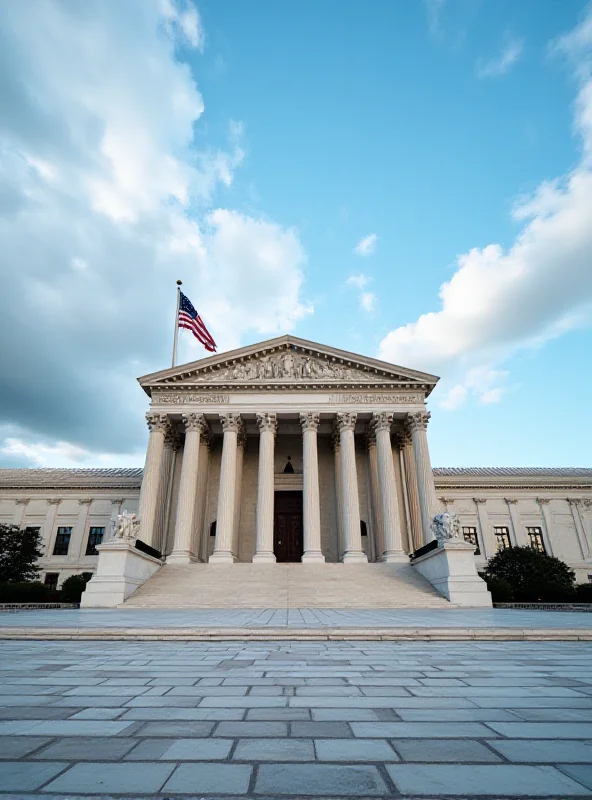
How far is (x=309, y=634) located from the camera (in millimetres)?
9172

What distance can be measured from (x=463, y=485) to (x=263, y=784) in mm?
40993

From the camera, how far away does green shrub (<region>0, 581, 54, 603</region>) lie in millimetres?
23750

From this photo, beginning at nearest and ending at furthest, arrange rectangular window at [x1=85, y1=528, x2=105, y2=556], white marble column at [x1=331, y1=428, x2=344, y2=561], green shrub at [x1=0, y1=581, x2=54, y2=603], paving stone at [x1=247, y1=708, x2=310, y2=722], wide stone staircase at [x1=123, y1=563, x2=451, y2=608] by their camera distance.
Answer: paving stone at [x1=247, y1=708, x2=310, y2=722] → wide stone staircase at [x1=123, y1=563, x2=451, y2=608] → green shrub at [x1=0, y1=581, x2=54, y2=603] → white marble column at [x1=331, y1=428, x2=344, y2=561] → rectangular window at [x1=85, y1=528, x2=105, y2=556]

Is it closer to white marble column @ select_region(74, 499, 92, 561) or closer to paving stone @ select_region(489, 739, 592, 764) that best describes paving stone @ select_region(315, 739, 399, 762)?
paving stone @ select_region(489, 739, 592, 764)

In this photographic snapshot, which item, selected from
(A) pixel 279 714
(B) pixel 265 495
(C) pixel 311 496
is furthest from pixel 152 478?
→ (A) pixel 279 714

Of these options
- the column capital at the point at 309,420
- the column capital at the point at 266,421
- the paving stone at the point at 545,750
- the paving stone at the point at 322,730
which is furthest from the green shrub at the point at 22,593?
the paving stone at the point at 545,750

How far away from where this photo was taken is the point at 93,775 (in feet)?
8.20

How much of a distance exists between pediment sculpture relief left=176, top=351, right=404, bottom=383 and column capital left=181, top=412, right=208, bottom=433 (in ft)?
8.13

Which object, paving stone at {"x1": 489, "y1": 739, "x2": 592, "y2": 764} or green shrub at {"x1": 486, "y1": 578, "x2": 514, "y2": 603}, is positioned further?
green shrub at {"x1": 486, "y1": 578, "x2": 514, "y2": 603}

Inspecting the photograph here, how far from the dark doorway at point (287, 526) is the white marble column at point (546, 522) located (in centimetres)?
2145

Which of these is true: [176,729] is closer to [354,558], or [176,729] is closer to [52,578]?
[354,558]

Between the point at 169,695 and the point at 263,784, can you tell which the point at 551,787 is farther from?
the point at 169,695

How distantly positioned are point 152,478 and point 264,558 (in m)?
8.70

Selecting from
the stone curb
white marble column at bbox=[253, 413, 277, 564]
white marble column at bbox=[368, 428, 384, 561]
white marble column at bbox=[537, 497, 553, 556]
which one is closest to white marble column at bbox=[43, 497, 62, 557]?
white marble column at bbox=[253, 413, 277, 564]
